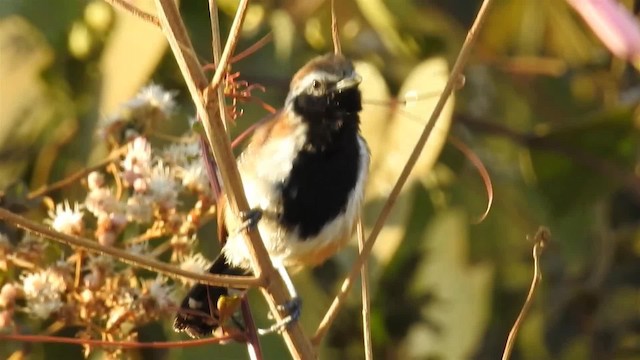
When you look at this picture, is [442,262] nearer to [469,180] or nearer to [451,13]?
[469,180]

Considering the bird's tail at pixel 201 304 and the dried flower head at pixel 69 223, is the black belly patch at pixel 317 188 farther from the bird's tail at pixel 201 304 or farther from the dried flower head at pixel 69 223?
the dried flower head at pixel 69 223

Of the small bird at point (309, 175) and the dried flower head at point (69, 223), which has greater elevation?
the small bird at point (309, 175)

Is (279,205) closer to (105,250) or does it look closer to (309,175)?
(309,175)

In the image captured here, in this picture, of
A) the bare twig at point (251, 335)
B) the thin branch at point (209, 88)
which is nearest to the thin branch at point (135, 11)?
the thin branch at point (209, 88)

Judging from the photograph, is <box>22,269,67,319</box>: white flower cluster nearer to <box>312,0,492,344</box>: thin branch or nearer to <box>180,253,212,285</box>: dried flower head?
<box>180,253,212,285</box>: dried flower head

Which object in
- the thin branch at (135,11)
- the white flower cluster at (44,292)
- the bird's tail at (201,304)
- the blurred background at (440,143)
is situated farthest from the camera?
the blurred background at (440,143)

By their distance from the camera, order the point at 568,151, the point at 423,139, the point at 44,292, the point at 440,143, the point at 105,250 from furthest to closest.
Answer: the point at 568,151 → the point at 440,143 → the point at 44,292 → the point at 423,139 → the point at 105,250

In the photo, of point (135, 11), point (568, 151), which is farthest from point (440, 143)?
point (135, 11)
